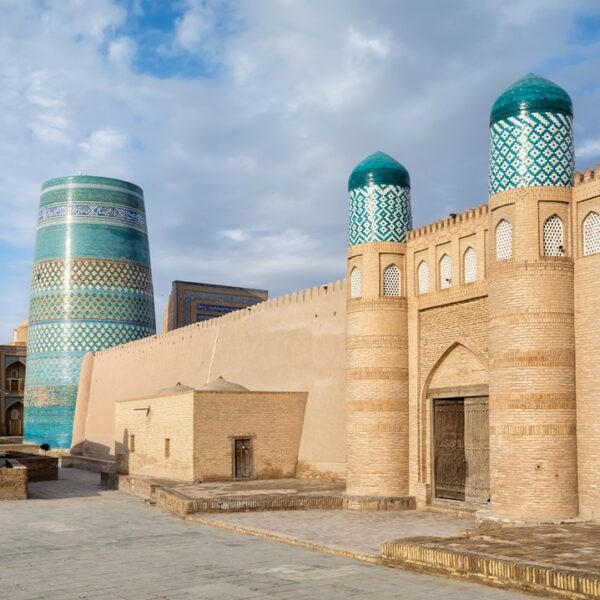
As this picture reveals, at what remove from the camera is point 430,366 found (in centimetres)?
1229

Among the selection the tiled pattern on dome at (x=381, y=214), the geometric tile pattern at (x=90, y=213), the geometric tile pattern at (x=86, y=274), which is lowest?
the tiled pattern on dome at (x=381, y=214)

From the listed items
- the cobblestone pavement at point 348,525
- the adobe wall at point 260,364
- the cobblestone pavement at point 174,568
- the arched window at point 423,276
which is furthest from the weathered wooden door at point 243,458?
the arched window at point 423,276

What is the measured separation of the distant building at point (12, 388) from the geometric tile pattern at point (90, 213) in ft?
30.1

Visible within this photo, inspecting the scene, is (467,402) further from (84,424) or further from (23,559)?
(84,424)

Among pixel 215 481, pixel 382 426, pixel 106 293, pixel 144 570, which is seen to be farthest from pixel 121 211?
pixel 144 570

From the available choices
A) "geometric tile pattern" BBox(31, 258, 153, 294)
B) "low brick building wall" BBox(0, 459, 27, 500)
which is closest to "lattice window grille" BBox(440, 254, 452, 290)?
"low brick building wall" BBox(0, 459, 27, 500)

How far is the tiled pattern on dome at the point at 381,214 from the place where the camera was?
12.9 m

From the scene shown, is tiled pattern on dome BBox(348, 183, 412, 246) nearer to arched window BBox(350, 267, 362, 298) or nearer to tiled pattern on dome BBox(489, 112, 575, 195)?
arched window BBox(350, 267, 362, 298)

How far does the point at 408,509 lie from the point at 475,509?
128 centimetres

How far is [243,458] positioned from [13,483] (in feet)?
12.5

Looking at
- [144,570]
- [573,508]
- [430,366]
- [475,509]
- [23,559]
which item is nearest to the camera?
[144,570]

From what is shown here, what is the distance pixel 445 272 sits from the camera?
482 inches

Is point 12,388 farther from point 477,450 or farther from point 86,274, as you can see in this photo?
point 477,450

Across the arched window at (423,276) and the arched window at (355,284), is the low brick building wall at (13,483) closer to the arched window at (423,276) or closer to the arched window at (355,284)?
the arched window at (355,284)
